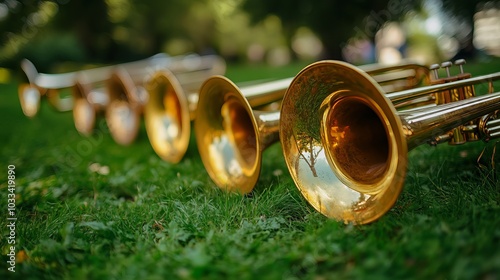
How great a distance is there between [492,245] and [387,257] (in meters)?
0.33

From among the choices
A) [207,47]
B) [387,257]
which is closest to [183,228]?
[387,257]

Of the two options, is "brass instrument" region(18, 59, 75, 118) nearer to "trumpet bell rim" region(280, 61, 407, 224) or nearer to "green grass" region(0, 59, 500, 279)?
"green grass" region(0, 59, 500, 279)

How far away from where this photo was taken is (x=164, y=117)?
337 cm

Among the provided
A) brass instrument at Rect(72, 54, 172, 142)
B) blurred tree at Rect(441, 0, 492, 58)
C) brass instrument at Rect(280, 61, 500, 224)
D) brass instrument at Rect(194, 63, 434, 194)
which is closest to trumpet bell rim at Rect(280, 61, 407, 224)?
brass instrument at Rect(280, 61, 500, 224)

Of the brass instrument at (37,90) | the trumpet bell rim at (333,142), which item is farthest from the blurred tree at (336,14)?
the brass instrument at (37,90)

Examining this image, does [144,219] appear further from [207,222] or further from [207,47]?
[207,47]

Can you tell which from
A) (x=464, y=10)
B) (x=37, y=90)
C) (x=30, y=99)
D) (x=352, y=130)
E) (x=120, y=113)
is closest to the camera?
(x=352, y=130)

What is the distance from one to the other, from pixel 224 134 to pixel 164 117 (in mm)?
979

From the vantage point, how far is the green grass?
4.45 ft

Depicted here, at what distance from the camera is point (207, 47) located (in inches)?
766

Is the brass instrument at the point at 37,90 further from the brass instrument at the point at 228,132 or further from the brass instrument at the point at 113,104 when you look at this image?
the brass instrument at the point at 228,132

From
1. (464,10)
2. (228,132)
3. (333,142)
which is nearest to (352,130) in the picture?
(333,142)

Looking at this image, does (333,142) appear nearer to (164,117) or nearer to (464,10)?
(464,10)

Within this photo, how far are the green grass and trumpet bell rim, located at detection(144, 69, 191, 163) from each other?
312 mm
